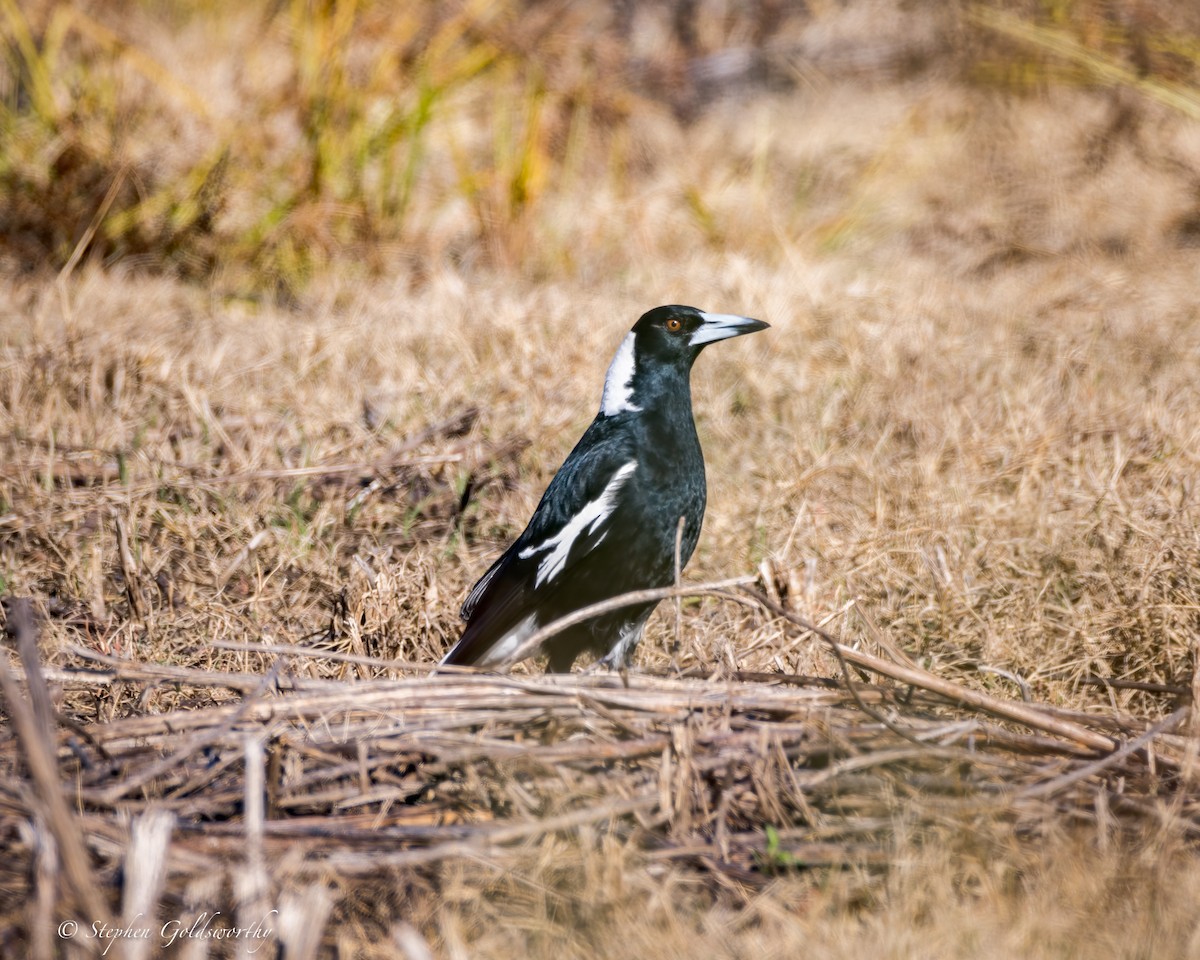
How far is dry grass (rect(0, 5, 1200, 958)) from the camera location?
6.07ft

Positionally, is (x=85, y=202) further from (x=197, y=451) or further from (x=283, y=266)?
(x=197, y=451)

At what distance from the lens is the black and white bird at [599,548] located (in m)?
2.92

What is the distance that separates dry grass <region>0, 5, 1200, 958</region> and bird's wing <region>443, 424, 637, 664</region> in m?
0.19

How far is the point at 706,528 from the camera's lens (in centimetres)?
378

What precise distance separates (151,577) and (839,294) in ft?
10.6

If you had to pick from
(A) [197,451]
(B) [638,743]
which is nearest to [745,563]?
(B) [638,743]

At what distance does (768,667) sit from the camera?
2.68 m

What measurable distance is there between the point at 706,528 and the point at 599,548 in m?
0.89
